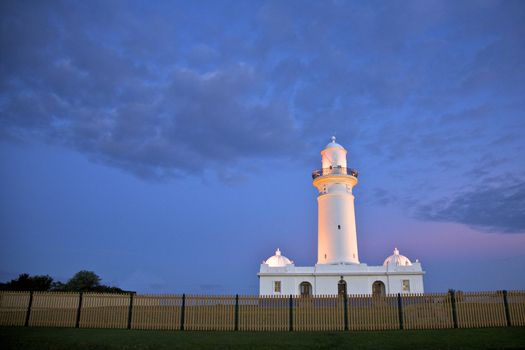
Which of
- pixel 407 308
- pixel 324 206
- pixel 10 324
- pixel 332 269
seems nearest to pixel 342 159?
pixel 324 206

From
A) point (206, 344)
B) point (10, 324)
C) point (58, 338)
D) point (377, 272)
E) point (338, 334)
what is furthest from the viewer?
point (377, 272)

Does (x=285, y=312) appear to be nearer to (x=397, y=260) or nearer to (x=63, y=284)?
(x=397, y=260)

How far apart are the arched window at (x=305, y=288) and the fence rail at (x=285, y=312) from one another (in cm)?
1835

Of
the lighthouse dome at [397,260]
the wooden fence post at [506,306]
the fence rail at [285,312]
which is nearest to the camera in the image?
the wooden fence post at [506,306]

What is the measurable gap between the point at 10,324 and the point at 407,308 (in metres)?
17.3

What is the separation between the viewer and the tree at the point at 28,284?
3160 cm

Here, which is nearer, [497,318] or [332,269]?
[497,318]

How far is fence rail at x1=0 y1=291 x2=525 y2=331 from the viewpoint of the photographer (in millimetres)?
17406

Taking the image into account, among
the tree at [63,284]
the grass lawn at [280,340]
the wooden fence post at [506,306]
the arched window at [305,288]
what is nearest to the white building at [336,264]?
the arched window at [305,288]

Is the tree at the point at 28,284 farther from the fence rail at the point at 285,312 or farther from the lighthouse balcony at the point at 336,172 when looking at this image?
the lighthouse balcony at the point at 336,172

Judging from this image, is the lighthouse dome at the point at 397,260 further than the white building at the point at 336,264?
Yes

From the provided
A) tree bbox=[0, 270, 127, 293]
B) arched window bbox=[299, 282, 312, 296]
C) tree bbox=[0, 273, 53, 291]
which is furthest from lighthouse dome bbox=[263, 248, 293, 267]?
tree bbox=[0, 273, 53, 291]

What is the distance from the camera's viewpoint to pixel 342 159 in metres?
40.5

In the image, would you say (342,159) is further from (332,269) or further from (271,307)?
(271,307)
